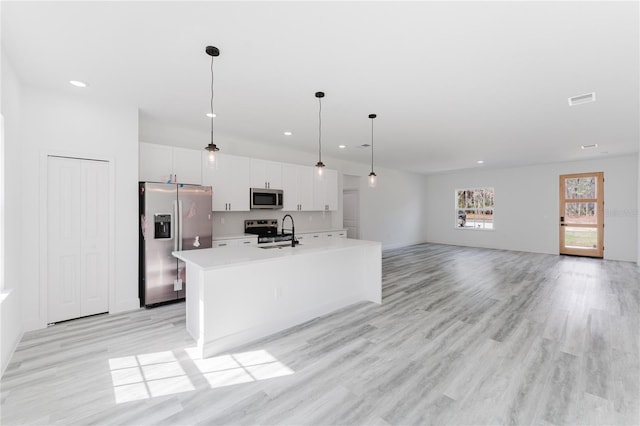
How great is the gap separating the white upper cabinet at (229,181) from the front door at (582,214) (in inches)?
336

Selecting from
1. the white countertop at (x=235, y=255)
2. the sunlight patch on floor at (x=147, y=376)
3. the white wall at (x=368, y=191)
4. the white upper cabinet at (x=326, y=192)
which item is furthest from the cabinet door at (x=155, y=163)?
the white upper cabinet at (x=326, y=192)

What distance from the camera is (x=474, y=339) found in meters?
2.93

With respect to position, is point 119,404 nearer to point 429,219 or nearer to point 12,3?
point 12,3

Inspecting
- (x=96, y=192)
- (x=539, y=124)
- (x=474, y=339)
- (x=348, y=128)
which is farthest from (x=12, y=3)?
(x=539, y=124)

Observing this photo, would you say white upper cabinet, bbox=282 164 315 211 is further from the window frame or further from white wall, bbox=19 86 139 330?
the window frame

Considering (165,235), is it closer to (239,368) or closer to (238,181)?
(238,181)

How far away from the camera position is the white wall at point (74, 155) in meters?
3.07

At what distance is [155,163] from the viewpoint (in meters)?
4.18

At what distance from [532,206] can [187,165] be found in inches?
364

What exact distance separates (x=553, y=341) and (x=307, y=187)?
467 centimetres

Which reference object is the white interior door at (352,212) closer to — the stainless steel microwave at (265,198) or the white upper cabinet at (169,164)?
the stainless steel microwave at (265,198)

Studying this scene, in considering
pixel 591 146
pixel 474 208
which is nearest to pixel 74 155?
pixel 591 146

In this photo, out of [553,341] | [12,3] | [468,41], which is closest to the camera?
[12,3]

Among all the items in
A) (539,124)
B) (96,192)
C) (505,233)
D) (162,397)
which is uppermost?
(539,124)
